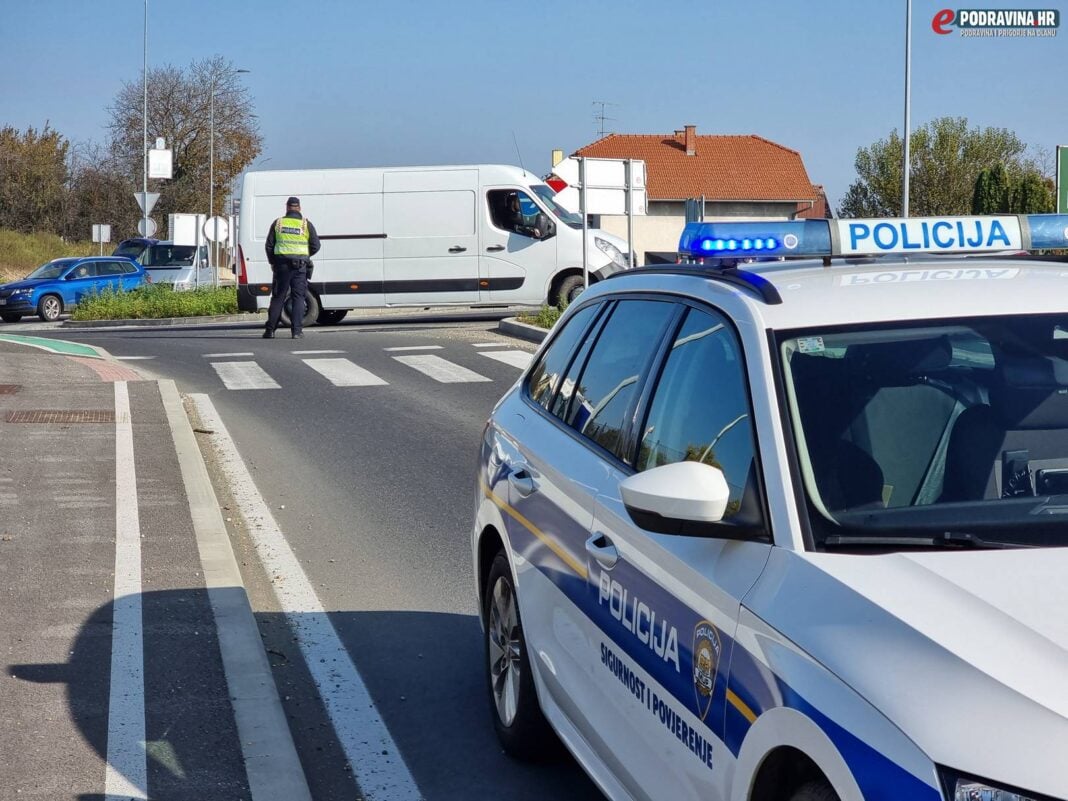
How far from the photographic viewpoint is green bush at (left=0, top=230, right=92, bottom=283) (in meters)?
53.6

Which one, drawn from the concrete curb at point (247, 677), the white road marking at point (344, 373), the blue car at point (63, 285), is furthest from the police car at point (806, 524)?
the blue car at point (63, 285)

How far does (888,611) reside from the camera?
246cm

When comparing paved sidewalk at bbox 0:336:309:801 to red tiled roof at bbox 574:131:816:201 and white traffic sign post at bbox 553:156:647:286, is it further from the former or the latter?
red tiled roof at bbox 574:131:816:201

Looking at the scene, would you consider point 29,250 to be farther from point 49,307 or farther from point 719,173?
point 719,173

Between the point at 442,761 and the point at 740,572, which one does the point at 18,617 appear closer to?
the point at 442,761

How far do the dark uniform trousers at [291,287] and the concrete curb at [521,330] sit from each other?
3.05 meters

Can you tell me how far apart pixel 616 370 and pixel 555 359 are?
777 mm

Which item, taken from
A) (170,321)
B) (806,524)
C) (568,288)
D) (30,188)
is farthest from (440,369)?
(30,188)

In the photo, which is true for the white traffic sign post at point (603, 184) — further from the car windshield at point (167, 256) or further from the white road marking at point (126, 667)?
the car windshield at point (167, 256)

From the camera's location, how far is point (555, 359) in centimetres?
489

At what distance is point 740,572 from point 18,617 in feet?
13.3

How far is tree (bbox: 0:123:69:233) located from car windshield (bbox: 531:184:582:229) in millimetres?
44537

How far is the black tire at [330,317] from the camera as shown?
83.3ft

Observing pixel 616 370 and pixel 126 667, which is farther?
pixel 126 667
